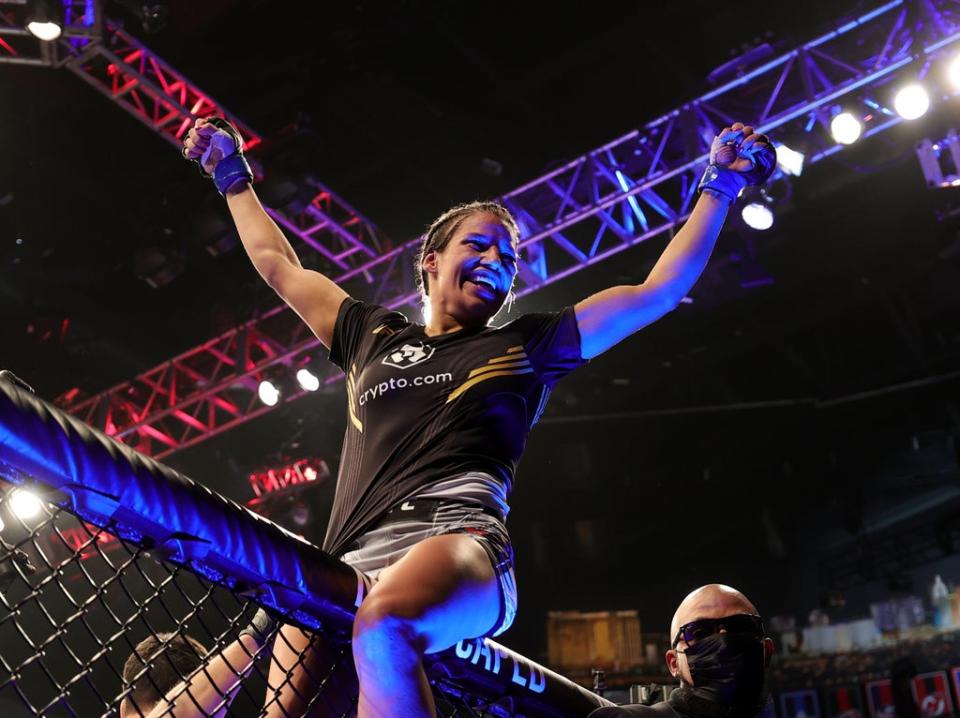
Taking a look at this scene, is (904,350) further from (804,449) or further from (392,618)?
(392,618)

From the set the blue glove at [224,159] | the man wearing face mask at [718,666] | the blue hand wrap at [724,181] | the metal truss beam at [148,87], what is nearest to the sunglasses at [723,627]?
the man wearing face mask at [718,666]

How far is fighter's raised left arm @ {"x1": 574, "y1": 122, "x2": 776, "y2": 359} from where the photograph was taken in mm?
1692

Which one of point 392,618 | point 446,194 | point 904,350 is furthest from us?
point 904,350

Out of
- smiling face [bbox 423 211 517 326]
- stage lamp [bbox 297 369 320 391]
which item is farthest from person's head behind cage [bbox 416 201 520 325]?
stage lamp [bbox 297 369 320 391]

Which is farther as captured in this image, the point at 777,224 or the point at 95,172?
the point at 95,172

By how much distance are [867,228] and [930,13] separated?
115 inches

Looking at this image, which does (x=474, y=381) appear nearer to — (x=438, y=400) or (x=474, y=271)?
(x=438, y=400)

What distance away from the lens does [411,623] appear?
1.20 m

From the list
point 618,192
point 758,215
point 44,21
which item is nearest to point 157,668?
point 44,21

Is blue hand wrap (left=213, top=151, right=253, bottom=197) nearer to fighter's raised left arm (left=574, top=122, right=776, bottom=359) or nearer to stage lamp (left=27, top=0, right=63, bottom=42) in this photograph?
fighter's raised left arm (left=574, top=122, right=776, bottom=359)

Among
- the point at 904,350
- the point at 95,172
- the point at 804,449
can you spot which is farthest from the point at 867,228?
the point at 95,172

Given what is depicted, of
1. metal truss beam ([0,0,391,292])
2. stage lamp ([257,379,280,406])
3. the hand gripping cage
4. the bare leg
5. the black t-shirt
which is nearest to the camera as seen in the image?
the hand gripping cage

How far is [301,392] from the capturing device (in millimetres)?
8055

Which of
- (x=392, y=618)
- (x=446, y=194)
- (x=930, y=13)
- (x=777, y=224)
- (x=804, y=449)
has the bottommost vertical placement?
(x=392, y=618)
